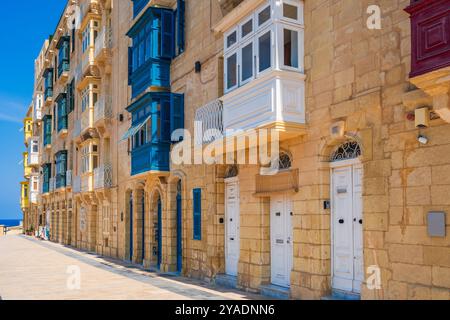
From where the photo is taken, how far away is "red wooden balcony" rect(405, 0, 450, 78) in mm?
7078

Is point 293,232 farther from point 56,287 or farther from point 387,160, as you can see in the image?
point 56,287

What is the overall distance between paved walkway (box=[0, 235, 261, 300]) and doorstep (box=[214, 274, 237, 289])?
350 mm

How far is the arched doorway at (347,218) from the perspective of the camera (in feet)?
31.9

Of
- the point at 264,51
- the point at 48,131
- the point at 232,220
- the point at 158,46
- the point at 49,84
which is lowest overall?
the point at 232,220

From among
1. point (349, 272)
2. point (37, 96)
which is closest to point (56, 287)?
point (349, 272)

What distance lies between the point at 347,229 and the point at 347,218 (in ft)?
0.66

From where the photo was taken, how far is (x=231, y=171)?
14.4 m

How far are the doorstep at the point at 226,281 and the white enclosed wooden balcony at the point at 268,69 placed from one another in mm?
3848

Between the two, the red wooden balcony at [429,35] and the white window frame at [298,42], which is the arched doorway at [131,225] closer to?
the white window frame at [298,42]

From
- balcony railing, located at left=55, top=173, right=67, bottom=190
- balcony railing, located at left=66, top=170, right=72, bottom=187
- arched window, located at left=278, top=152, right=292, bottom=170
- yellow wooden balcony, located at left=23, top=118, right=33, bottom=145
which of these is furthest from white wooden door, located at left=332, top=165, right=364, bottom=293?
yellow wooden balcony, located at left=23, top=118, right=33, bottom=145

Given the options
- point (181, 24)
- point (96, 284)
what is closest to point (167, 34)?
point (181, 24)

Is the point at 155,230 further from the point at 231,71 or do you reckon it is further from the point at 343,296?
the point at 343,296

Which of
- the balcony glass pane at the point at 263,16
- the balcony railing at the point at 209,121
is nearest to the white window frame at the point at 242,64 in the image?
the balcony glass pane at the point at 263,16

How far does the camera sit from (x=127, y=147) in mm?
21828
